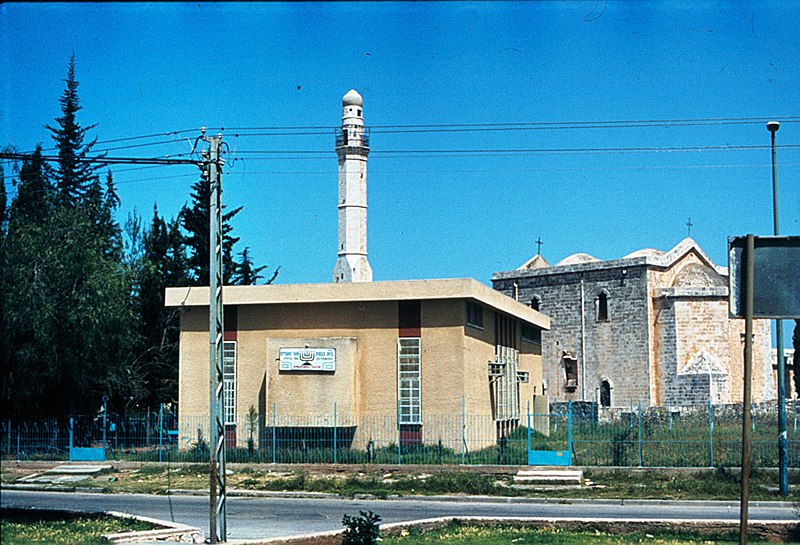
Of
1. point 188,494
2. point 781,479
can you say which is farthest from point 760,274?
point 188,494

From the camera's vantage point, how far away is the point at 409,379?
30.7 metres

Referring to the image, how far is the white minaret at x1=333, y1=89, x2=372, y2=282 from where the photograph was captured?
56625 mm

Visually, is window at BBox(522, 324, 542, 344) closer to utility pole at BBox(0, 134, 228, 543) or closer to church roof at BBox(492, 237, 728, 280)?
church roof at BBox(492, 237, 728, 280)

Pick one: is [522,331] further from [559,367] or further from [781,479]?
[781,479]

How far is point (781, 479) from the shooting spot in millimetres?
22984

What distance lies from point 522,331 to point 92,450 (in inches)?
731

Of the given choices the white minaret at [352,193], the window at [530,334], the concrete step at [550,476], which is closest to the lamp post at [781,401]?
the concrete step at [550,476]

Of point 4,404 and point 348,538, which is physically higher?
point 4,404

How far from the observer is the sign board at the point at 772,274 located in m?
10.1

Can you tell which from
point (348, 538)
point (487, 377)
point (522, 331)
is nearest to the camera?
point (348, 538)

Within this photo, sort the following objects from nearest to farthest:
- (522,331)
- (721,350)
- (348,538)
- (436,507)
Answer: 1. (348,538)
2. (436,507)
3. (522,331)
4. (721,350)

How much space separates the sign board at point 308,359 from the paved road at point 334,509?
6281mm

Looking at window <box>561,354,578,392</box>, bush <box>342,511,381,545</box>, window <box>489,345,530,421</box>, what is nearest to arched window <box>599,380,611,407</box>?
window <box>561,354,578,392</box>

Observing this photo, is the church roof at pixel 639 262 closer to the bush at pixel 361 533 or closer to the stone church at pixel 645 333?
the stone church at pixel 645 333
